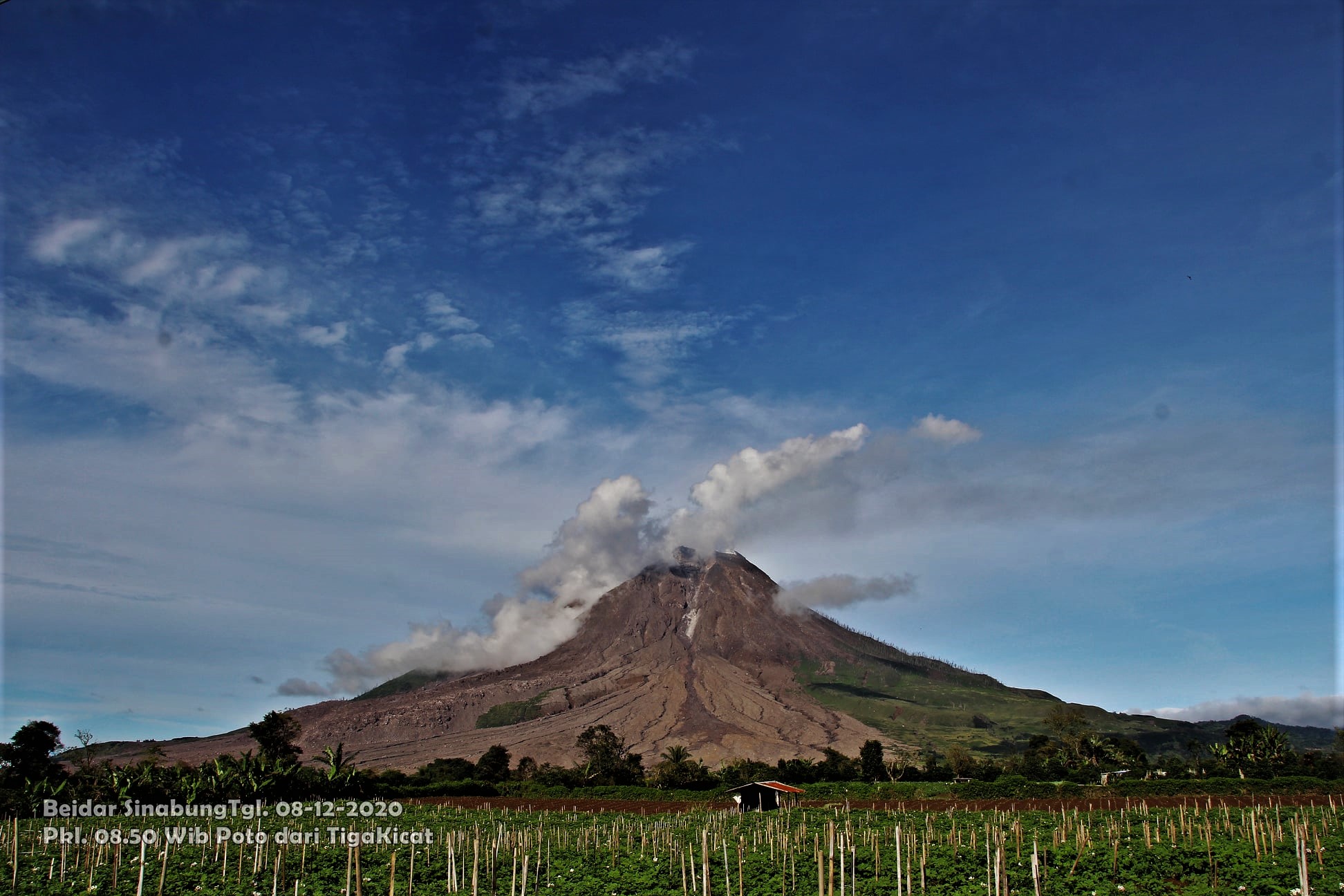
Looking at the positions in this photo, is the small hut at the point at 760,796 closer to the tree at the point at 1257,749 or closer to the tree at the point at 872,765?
the tree at the point at 872,765

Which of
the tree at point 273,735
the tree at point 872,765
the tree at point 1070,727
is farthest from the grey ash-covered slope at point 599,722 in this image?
the tree at point 273,735

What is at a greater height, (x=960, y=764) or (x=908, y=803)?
(x=908, y=803)

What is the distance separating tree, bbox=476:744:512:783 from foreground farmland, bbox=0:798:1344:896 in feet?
142

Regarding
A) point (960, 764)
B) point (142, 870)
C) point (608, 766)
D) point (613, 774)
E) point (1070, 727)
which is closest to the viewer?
point (142, 870)

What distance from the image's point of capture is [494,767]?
7256cm

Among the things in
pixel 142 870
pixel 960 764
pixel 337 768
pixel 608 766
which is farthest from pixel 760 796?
pixel 960 764

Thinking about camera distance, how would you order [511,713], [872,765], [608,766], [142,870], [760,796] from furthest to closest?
1. [511,713]
2. [872,765]
3. [608,766]
4. [760,796]
5. [142,870]

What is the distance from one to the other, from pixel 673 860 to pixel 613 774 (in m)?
48.1

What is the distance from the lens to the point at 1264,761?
6041 cm

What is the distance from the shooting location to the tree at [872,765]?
65.9 meters

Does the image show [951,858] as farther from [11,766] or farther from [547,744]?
[547,744]

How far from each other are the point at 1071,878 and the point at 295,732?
6495 cm

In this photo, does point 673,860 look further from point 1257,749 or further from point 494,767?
point 1257,749

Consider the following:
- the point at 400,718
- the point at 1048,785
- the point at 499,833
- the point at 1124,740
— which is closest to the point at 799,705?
the point at 400,718
